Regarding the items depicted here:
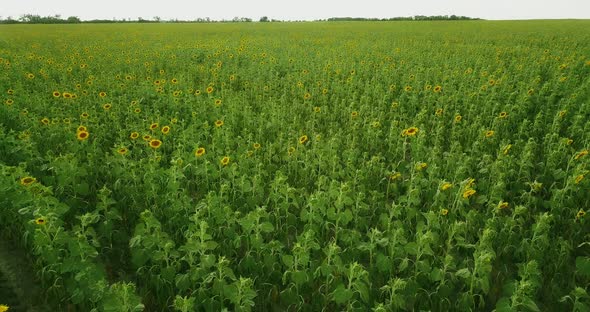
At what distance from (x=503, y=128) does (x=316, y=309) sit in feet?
16.5

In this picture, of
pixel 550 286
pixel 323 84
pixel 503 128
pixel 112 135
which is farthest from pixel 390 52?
pixel 550 286

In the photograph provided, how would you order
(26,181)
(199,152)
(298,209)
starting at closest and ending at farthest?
(26,181), (298,209), (199,152)

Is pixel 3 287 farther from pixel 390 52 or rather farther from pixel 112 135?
pixel 390 52

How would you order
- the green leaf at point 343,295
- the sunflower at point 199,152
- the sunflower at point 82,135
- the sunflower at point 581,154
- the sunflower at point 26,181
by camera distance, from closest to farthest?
the green leaf at point 343,295 → the sunflower at point 26,181 → the sunflower at point 581,154 → the sunflower at point 199,152 → the sunflower at point 82,135

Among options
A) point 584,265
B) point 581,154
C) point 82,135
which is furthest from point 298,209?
point 581,154

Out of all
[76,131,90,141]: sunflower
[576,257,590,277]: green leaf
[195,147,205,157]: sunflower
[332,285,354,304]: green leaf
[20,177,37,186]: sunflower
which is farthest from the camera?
[76,131,90,141]: sunflower

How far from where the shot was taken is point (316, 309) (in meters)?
3.18

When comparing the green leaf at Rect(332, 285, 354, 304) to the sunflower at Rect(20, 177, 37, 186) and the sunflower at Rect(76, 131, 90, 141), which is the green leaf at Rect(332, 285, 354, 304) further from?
the sunflower at Rect(76, 131, 90, 141)

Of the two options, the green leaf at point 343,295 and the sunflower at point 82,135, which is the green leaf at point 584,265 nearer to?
the green leaf at point 343,295

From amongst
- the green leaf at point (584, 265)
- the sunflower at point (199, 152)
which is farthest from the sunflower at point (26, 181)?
the green leaf at point (584, 265)

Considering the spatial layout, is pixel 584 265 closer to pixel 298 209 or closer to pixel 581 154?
pixel 581 154

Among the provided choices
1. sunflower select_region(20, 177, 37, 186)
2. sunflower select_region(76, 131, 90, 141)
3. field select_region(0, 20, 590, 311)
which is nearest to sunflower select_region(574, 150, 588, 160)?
field select_region(0, 20, 590, 311)

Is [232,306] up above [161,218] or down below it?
below

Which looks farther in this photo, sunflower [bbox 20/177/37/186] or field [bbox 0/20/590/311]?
sunflower [bbox 20/177/37/186]
